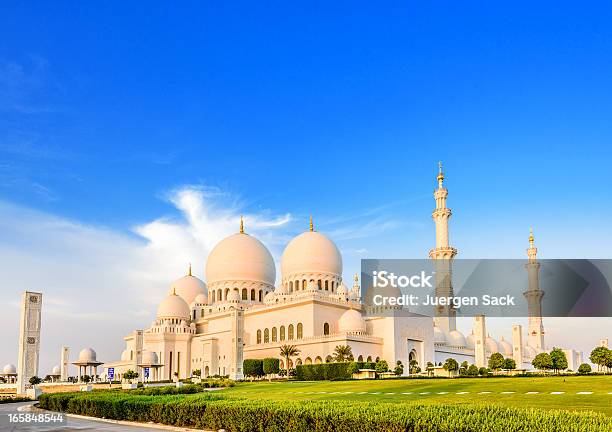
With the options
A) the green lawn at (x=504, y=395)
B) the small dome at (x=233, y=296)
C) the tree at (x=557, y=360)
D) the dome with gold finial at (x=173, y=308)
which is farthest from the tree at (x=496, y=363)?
the dome with gold finial at (x=173, y=308)

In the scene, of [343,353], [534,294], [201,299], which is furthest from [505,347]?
[201,299]

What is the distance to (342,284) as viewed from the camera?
68.6 m

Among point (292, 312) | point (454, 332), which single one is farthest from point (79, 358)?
point (454, 332)

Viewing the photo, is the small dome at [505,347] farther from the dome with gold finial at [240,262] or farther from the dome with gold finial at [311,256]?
the dome with gold finial at [240,262]

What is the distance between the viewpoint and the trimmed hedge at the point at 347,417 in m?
12.0

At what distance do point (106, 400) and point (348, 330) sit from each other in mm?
38972

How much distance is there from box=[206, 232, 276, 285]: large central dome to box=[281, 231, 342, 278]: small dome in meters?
4.10

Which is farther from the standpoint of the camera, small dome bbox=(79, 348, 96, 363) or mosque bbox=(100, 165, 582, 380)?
small dome bbox=(79, 348, 96, 363)

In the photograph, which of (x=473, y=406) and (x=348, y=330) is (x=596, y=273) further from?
(x=473, y=406)

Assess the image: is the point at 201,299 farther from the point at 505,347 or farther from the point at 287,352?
the point at 505,347

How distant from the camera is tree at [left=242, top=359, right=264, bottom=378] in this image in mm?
58875

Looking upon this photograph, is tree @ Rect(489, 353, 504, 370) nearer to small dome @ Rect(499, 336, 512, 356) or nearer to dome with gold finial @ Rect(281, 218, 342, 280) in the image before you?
dome with gold finial @ Rect(281, 218, 342, 280)

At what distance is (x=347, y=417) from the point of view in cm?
1402

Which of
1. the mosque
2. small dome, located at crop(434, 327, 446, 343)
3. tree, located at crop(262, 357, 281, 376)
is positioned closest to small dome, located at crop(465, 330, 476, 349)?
the mosque
